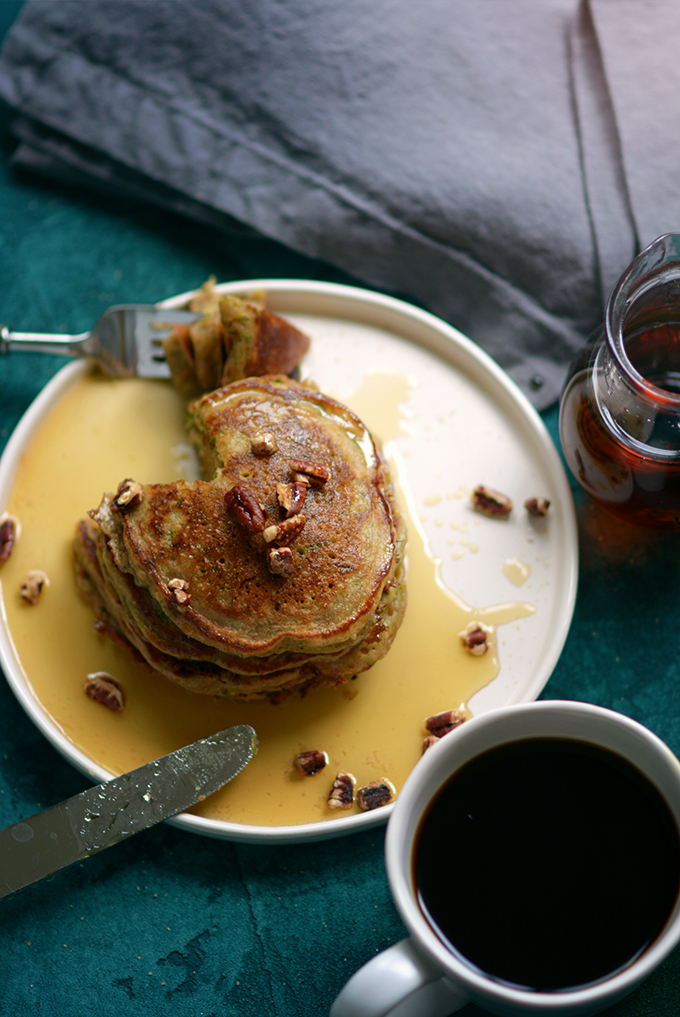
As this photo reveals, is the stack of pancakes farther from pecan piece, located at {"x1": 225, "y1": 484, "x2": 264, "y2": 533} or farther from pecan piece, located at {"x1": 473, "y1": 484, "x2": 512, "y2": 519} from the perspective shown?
pecan piece, located at {"x1": 473, "y1": 484, "x2": 512, "y2": 519}

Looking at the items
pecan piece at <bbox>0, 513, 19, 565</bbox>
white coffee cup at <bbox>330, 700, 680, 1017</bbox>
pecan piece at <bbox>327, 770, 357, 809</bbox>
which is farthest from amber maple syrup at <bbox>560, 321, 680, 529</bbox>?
pecan piece at <bbox>0, 513, 19, 565</bbox>

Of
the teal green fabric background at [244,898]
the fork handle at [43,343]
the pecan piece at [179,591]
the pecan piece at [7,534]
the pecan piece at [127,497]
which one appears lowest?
the teal green fabric background at [244,898]

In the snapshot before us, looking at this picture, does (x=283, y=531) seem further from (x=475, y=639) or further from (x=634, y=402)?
(x=634, y=402)

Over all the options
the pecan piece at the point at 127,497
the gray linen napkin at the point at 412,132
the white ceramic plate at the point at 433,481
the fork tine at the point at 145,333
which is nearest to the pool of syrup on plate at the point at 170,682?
the white ceramic plate at the point at 433,481

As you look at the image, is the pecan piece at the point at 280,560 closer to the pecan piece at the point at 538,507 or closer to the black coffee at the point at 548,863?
the black coffee at the point at 548,863

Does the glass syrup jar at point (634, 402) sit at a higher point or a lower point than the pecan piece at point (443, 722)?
higher

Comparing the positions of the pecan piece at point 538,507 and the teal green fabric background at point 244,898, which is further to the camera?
the pecan piece at point 538,507
